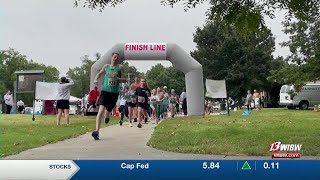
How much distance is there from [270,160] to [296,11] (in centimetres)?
83

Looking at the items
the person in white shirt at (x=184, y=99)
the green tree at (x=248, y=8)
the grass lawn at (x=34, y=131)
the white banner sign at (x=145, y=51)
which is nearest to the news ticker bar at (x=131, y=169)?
the grass lawn at (x=34, y=131)

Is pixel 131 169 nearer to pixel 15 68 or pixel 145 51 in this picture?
pixel 145 51

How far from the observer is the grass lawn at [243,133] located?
149 centimetres

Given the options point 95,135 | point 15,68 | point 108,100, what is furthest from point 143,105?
point 15,68

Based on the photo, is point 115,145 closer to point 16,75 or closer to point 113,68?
point 113,68

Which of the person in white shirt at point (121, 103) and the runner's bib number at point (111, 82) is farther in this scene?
the person in white shirt at point (121, 103)

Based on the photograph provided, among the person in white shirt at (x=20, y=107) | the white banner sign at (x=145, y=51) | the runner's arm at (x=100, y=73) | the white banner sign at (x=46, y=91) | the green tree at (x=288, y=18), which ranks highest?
the green tree at (x=288, y=18)

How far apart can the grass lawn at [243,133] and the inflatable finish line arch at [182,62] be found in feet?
0.31

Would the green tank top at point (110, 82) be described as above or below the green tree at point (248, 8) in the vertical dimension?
below

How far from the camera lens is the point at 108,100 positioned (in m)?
1.58

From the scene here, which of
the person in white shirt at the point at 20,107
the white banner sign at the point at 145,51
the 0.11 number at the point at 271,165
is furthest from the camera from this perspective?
the 0.11 number at the point at 271,165

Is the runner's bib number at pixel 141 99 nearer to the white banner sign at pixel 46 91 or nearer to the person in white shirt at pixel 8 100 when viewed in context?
the white banner sign at pixel 46 91

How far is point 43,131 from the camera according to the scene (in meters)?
1.56

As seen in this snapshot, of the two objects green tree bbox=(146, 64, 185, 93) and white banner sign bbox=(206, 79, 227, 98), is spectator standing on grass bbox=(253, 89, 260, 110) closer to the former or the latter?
white banner sign bbox=(206, 79, 227, 98)
